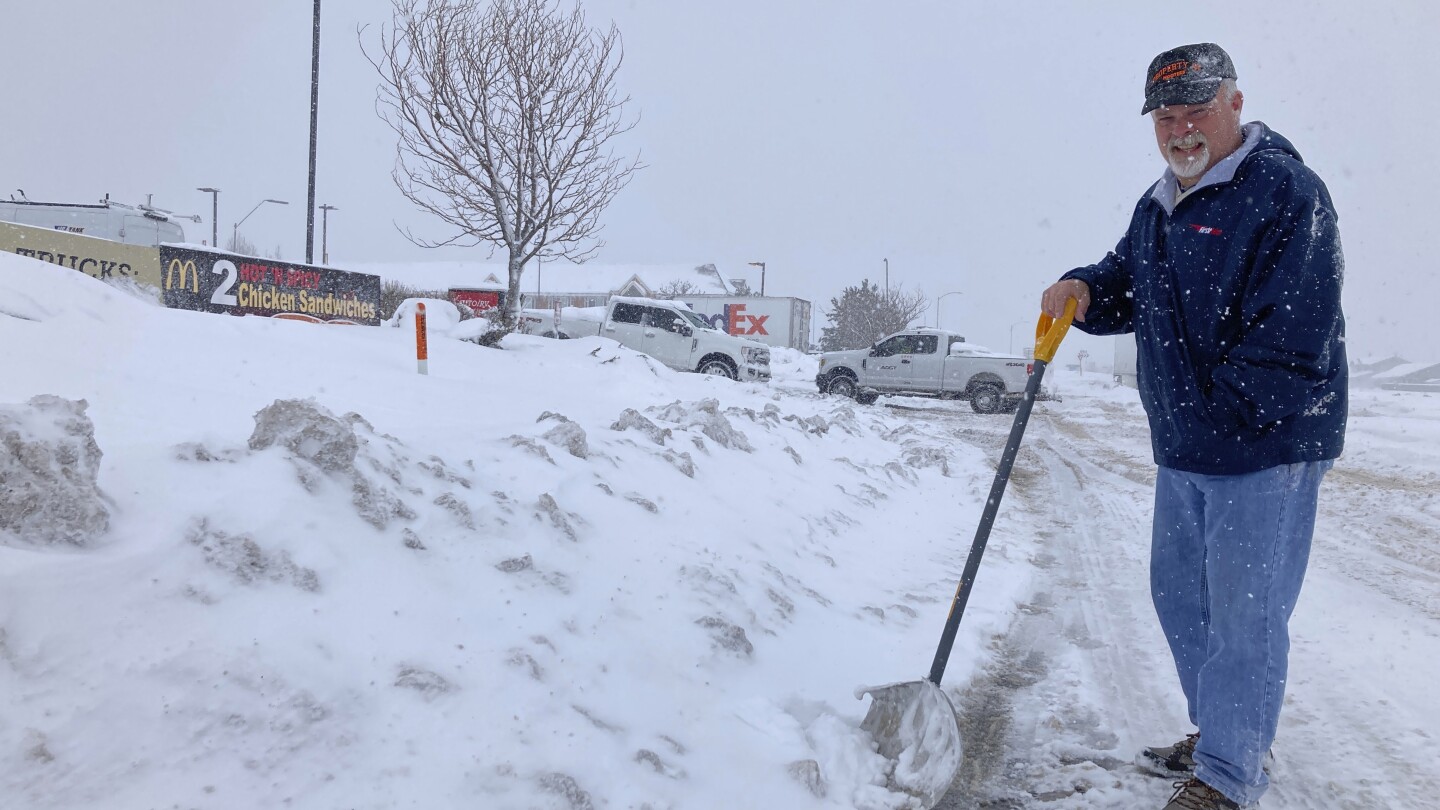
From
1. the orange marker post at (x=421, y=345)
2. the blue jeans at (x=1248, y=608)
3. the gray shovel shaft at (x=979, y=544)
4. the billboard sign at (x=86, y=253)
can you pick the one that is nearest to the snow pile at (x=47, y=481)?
the gray shovel shaft at (x=979, y=544)

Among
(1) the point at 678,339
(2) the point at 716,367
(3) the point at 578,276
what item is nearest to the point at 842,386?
(2) the point at 716,367

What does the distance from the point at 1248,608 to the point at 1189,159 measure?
3.94ft

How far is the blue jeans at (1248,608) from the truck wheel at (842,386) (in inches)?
676

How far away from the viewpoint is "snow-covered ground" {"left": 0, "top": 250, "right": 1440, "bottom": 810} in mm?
1781

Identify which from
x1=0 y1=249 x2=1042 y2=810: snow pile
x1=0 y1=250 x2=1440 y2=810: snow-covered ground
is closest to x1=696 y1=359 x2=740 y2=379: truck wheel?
x1=0 y1=250 x2=1440 y2=810: snow-covered ground

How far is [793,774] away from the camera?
2230 millimetres

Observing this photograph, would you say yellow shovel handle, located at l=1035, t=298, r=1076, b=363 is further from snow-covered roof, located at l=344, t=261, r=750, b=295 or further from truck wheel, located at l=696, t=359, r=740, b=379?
snow-covered roof, located at l=344, t=261, r=750, b=295

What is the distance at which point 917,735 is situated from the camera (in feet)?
7.72

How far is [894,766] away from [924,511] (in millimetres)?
4094

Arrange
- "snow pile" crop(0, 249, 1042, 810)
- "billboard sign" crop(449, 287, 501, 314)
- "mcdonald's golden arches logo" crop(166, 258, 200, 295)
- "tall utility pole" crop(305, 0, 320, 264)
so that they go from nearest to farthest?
1. "snow pile" crop(0, 249, 1042, 810)
2. "mcdonald's golden arches logo" crop(166, 258, 200, 295)
3. "tall utility pole" crop(305, 0, 320, 264)
4. "billboard sign" crop(449, 287, 501, 314)

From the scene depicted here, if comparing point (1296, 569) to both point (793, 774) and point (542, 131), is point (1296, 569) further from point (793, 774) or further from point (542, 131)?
point (542, 131)

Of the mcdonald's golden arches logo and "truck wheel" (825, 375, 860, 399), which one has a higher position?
the mcdonald's golden arches logo

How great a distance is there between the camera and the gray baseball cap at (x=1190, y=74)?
2172 mm

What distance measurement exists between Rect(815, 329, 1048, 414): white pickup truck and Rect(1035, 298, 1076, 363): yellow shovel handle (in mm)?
15280
